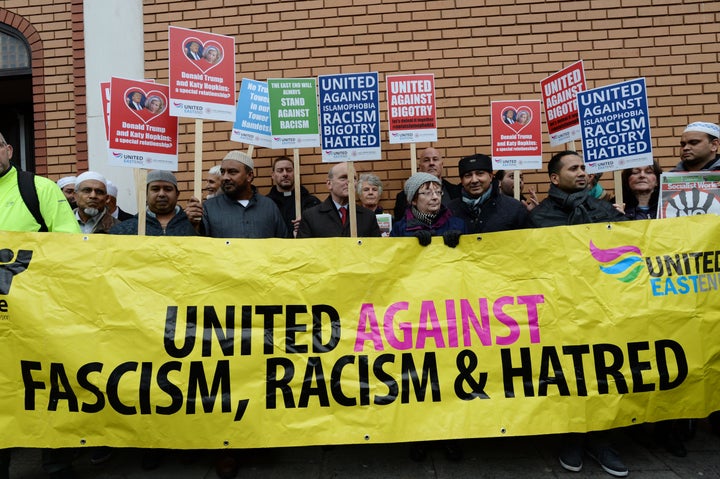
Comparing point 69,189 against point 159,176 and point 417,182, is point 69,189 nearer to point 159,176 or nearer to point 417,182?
point 159,176

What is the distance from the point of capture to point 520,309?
11.2 ft

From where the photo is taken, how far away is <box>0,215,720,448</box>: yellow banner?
127 inches

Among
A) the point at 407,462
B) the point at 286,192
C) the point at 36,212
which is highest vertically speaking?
the point at 286,192

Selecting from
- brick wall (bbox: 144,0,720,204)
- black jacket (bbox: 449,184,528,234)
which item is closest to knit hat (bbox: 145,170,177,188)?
brick wall (bbox: 144,0,720,204)

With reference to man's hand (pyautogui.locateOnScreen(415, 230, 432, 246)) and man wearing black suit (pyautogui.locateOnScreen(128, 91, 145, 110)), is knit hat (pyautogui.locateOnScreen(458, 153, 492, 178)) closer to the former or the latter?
man's hand (pyautogui.locateOnScreen(415, 230, 432, 246))

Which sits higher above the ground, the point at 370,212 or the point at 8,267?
the point at 370,212

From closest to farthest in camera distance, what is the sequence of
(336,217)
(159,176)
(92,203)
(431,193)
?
(431,193)
(159,176)
(92,203)
(336,217)

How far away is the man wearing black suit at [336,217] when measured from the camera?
427 cm

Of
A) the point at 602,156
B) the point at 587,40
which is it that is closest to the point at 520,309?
the point at 602,156

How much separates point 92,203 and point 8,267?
1142mm

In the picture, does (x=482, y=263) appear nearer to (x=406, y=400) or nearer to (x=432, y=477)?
(x=406, y=400)

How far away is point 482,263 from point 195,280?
1846 mm

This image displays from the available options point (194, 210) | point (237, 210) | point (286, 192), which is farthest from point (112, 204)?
point (286, 192)

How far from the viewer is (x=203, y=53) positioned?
14.3 ft
